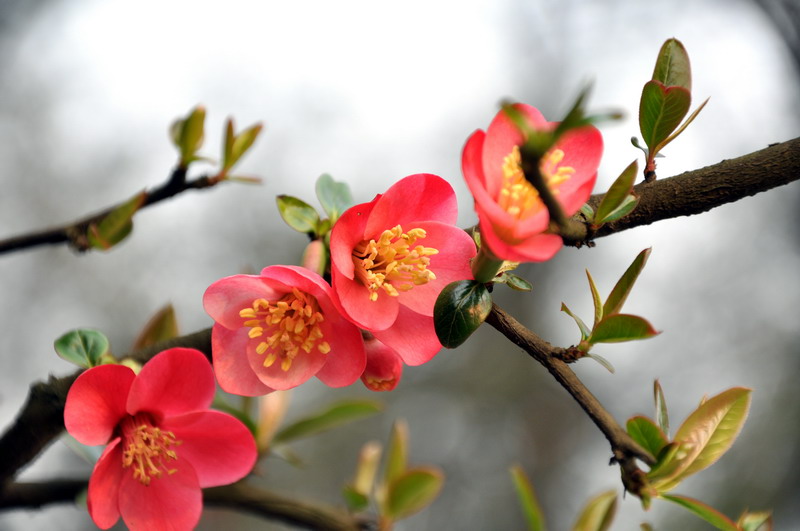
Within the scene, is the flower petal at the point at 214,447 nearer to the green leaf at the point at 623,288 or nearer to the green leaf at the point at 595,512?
the green leaf at the point at 623,288

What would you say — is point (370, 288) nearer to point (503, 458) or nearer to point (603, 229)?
point (603, 229)

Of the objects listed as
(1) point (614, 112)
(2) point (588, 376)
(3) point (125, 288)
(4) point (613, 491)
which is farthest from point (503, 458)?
(1) point (614, 112)

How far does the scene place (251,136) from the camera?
1.07 metres

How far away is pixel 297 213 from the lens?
678 millimetres

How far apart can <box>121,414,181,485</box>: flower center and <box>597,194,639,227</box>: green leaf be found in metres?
0.47

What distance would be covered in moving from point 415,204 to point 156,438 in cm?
35

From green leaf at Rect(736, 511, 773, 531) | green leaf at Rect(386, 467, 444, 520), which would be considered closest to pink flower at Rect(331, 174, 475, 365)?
green leaf at Rect(736, 511, 773, 531)

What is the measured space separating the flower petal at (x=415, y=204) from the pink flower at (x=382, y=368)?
0.37 feet

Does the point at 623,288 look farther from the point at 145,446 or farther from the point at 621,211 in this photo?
the point at 145,446

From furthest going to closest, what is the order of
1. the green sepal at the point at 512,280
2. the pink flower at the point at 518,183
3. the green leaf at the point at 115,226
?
the green leaf at the point at 115,226 < the green sepal at the point at 512,280 < the pink flower at the point at 518,183

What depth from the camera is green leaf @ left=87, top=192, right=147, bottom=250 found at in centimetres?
87

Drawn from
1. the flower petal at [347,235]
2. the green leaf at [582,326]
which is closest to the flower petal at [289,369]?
the flower petal at [347,235]

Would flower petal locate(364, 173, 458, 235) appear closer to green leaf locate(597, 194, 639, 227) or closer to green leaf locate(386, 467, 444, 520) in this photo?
green leaf locate(597, 194, 639, 227)

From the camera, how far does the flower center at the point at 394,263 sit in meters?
0.57
